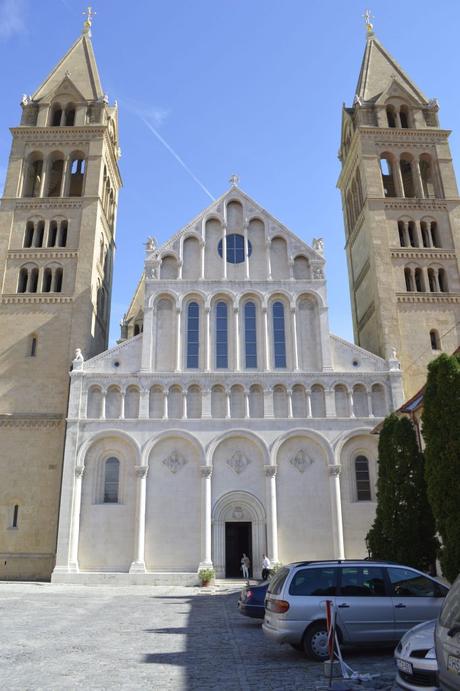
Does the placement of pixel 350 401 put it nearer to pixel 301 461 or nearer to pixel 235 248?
pixel 301 461

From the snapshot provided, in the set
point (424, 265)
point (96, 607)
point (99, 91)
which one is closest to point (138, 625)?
point (96, 607)

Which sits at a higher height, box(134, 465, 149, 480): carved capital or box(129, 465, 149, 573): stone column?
box(134, 465, 149, 480): carved capital

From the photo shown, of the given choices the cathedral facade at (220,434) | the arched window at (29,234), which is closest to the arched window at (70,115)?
the arched window at (29,234)

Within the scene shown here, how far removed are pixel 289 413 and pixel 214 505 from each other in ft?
19.6

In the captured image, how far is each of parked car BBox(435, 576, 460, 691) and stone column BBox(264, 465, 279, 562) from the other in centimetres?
2257

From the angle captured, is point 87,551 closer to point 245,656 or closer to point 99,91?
point 245,656

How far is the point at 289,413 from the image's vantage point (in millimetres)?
29359

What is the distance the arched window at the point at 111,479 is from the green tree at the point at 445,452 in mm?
17297

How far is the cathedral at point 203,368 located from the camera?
27.9 m

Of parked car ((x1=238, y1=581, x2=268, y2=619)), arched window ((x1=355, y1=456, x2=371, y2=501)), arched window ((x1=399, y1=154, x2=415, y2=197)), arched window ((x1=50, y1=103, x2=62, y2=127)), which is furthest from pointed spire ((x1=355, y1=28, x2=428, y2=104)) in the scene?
parked car ((x1=238, y1=581, x2=268, y2=619))

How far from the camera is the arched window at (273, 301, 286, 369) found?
1215 inches

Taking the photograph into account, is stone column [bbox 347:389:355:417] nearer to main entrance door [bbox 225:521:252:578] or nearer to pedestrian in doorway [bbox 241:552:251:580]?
main entrance door [bbox 225:521:252:578]

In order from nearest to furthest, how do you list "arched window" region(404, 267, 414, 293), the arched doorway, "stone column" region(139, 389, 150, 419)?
the arched doorway, "stone column" region(139, 389, 150, 419), "arched window" region(404, 267, 414, 293)

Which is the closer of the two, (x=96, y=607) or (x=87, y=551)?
(x=96, y=607)
